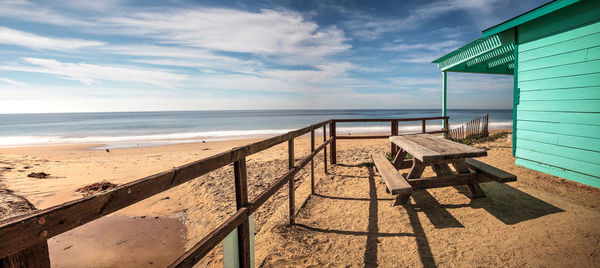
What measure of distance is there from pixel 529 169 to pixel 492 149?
84.9 inches

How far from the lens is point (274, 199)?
4680 millimetres

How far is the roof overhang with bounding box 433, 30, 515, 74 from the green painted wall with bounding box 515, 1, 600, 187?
776 mm

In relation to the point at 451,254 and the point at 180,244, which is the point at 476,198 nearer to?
the point at 451,254

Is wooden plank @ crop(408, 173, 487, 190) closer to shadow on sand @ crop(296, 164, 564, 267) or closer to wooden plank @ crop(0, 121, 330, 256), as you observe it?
shadow on sand @ crop(296, 164, 564, 267)

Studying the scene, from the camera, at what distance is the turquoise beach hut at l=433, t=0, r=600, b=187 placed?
4082mm

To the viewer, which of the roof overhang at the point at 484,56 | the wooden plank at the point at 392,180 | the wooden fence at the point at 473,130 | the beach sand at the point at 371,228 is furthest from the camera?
the wooden fence at the point at 473,130

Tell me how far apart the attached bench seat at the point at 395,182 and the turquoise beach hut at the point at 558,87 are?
3193 mm

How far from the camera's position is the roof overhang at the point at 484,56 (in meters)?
6.05

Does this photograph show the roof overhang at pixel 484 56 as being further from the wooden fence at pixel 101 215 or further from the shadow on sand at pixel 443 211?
the wooden fence at pixel 101 215

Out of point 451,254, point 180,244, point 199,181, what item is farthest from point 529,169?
point 199,181

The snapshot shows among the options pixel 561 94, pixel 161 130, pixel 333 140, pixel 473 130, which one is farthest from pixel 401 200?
pixel 161 130

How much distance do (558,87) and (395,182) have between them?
3.89 m

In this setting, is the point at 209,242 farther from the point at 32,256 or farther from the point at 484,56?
the point at 484,56

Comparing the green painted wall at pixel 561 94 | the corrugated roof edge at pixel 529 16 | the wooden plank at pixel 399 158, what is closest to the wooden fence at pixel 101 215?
the wooden plank at pixel 399 158
